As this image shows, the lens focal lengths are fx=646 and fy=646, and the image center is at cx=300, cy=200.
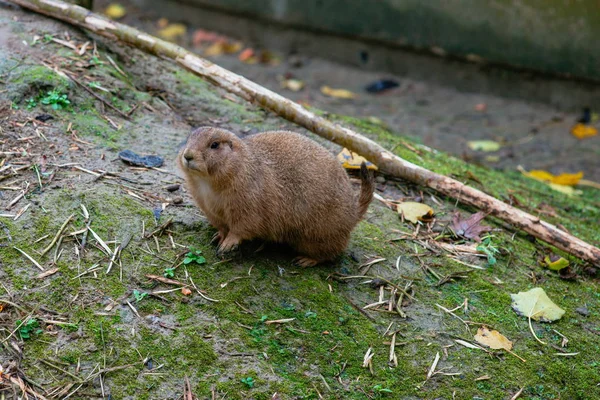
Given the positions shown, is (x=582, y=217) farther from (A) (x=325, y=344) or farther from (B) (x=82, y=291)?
(B) (x=82, y=291)

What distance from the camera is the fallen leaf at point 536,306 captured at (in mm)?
4070

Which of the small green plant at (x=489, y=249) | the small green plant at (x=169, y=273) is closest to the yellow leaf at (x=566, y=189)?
the small green plant at (x=489, y=249)

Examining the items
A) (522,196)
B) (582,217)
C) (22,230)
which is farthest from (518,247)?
(22,230)

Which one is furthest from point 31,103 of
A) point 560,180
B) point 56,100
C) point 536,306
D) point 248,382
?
point 560,180

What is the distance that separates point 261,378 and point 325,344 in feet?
1.47

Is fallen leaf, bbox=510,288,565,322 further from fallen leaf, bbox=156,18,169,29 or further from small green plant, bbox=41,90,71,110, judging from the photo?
fallen leaf, bbox=156,18,169,29

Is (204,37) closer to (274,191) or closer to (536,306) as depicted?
(274,191)

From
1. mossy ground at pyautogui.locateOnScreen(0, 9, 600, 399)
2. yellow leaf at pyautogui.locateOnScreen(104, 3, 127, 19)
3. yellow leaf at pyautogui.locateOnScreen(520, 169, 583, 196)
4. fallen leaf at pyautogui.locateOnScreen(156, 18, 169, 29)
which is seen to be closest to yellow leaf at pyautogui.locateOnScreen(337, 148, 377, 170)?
mossy ground at pyautogui.locateOnScreen(0, 9, 600, 399)

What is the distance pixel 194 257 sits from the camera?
3.83 metres

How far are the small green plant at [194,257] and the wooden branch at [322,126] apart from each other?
5.76ft

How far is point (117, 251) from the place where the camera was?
3723 mm

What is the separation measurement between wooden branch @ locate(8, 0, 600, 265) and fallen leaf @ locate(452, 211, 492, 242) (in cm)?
11

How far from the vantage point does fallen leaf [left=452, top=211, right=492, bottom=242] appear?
472 centimetres

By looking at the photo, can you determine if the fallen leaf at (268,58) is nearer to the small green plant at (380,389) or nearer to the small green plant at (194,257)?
the small green plant at (194,257)
